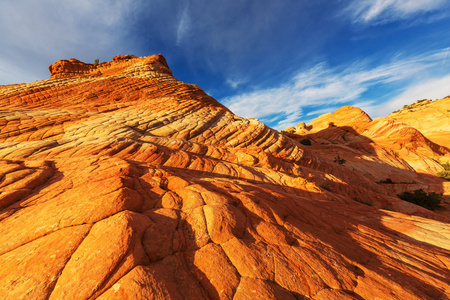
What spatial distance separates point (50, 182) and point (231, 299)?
7332 mm

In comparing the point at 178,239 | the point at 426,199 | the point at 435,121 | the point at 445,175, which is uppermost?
the point at 435,121

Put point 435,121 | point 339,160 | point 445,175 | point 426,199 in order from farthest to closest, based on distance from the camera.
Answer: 1. point 435,121
2. point 339,160
3. point 445,175
4. point 426,199

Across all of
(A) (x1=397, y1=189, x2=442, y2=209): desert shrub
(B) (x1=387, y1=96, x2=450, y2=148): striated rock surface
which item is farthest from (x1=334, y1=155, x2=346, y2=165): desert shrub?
(B) (x1=387, y1=96, x2=450, y2=148): striated rock surface

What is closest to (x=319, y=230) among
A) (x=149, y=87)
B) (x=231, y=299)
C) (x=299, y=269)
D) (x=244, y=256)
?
(x=299, y=269)

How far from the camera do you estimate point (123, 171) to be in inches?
251

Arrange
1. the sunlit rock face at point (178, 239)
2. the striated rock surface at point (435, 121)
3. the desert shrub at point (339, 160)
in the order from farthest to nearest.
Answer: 1. the striated rock surface at point (435, 121)
2. the desert shrub at point (339, 160)
3. the sunlit rock face at point (178, 239)

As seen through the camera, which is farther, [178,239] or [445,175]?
[445,175]

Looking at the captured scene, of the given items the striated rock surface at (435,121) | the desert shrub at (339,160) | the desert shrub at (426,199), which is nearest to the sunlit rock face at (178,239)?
the desert shrub at (426,199)

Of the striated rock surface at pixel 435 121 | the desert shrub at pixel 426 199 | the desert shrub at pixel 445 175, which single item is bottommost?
the desert shrub at pixel 426 199

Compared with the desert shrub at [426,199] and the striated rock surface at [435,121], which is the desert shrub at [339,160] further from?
the striated rock surface at [435,121]

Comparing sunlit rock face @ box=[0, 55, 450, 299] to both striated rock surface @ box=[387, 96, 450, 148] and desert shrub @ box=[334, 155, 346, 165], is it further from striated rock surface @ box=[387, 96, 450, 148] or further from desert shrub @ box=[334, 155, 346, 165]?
striated rock surface @ box=[387, 96, 450, 148]

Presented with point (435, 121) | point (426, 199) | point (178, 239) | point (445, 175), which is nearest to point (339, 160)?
point (426, 199)

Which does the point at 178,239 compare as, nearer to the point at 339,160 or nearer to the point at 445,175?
the point at 339,160

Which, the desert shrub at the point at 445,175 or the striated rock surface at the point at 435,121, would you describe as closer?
the desert shrub at the point at 445,175
